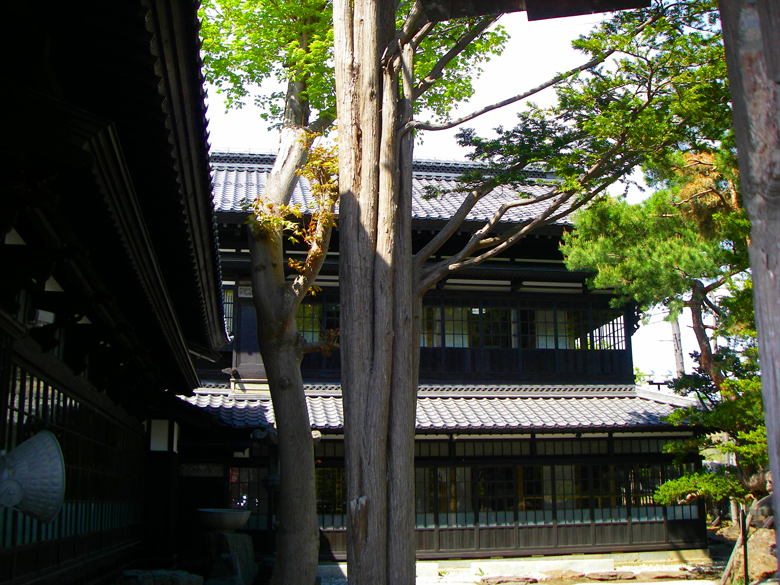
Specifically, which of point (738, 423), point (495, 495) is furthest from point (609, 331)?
point (738, 423)

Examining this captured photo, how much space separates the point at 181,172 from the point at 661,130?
6.72 m

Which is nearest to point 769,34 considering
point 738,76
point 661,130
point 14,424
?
point 738,76

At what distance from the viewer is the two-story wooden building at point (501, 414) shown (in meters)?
15.7

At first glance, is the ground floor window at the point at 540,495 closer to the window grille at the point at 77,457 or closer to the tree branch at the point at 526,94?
the window grille at the point at 77,457

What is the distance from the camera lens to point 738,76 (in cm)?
210

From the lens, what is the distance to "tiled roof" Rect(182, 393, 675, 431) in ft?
49.1

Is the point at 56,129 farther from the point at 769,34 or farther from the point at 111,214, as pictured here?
the point at 769,34

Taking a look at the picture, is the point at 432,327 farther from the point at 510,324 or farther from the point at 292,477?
the point at 292,477

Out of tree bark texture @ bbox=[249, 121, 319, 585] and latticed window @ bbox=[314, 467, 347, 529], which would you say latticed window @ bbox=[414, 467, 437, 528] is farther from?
tree bark texture @ bbox=[249, 121, 319, 585]

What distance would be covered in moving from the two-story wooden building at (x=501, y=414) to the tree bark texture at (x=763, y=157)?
43.0 ft

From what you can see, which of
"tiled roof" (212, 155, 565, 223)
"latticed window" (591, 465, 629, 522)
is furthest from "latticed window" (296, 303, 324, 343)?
"latticed window" (591, 465, 629, 522)

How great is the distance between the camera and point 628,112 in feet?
31.4

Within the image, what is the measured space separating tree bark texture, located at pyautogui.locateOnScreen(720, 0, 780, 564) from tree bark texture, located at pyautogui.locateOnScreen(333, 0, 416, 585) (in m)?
5.34

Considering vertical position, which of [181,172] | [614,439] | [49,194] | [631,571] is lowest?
[631,571]
